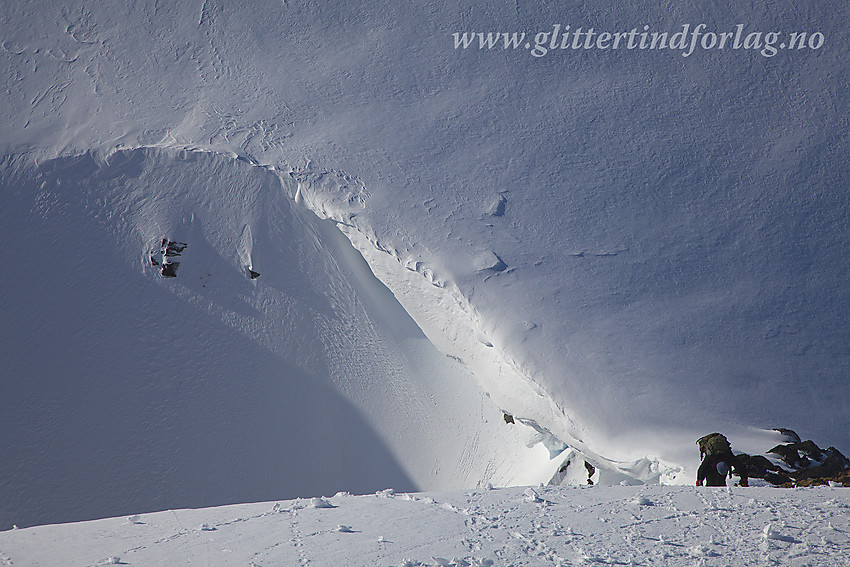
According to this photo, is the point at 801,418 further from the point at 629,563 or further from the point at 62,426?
the point at 62,426

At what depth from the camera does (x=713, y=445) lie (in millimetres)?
2207

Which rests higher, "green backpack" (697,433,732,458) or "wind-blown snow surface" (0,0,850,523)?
"wind-blown snow surface" (0,0,850,523)

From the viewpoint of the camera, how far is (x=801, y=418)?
234 cm

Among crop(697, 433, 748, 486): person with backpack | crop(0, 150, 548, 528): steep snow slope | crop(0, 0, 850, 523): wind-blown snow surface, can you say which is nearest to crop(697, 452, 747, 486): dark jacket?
crop(697, 433, 748, 486): person with backpack

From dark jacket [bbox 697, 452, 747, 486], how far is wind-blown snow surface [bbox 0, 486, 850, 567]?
310 millimetres

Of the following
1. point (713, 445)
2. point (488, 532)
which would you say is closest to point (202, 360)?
point (488, 532)

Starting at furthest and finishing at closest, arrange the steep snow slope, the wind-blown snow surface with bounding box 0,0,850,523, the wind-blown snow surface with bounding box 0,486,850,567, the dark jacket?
the steep snow slope
the wind-blown snow surface with bounding box 0,0,850,523
the dark jacket
the wind-blown snow surface with bounding box 0,486,850,567

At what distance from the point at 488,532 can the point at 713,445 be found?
3.53 ft

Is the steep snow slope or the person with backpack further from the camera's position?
the steep snow slope

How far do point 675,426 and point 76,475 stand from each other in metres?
3.22

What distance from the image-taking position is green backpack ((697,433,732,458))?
7.20ft

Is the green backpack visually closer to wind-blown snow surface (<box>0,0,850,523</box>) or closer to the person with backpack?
the person with backpack

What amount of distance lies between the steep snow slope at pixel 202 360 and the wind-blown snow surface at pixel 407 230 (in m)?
0.02

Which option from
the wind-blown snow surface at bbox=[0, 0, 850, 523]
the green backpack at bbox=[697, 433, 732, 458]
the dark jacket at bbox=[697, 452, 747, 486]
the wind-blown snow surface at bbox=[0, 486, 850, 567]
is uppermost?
the wind-blown snow surface at bbox=[0, 0, 850, 523]
